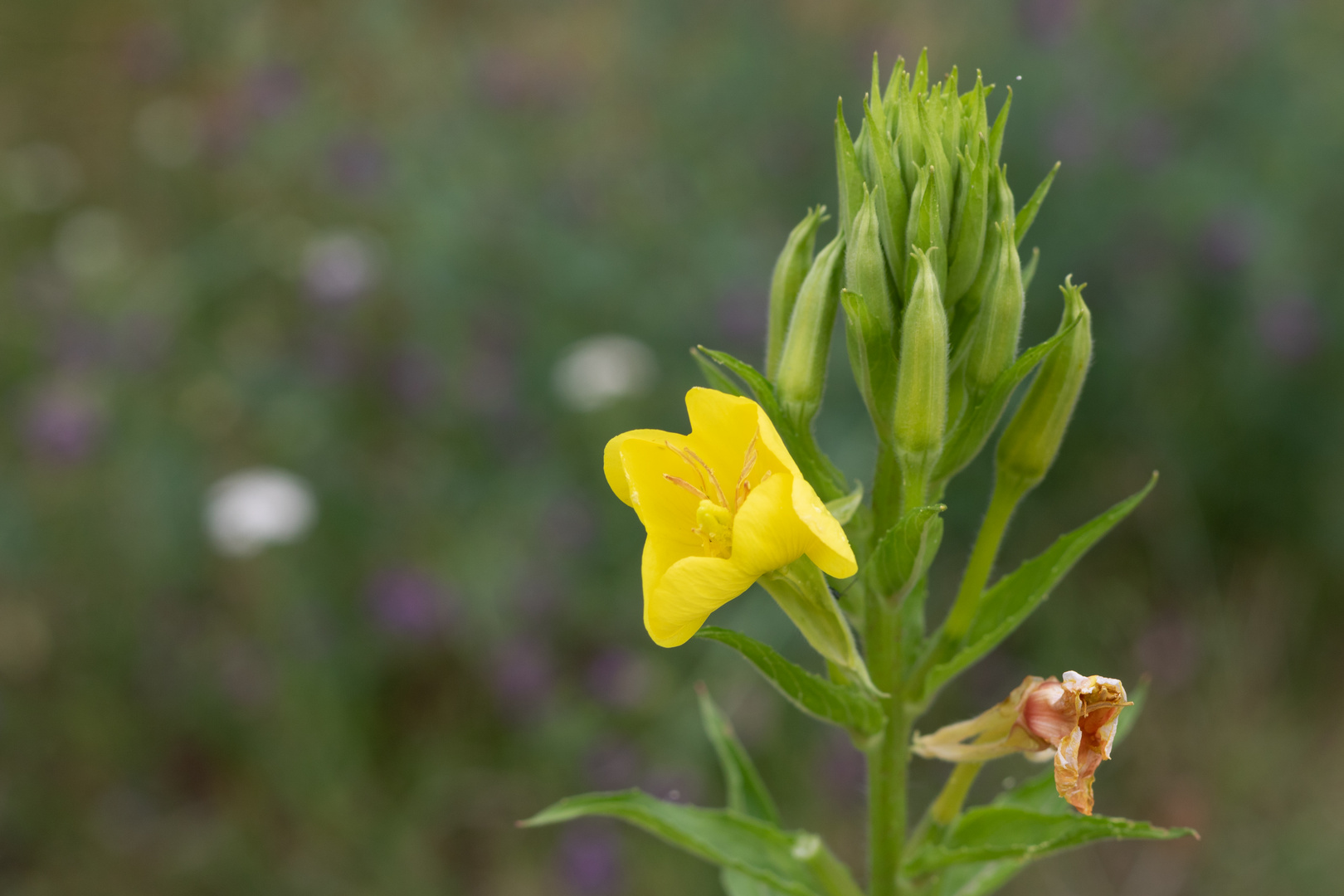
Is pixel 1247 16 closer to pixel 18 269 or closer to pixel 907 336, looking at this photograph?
pixel 907 336

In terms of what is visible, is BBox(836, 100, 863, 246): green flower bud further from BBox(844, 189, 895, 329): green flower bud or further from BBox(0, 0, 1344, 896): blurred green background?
BBox(0, 0, 1344, 896): blurred green background

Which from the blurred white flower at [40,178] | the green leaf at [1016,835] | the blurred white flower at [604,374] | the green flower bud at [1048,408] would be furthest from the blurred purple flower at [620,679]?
the blurred white flower at [40,178]

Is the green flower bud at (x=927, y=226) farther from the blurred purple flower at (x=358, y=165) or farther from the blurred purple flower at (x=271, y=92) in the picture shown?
the blurred purple flower at (x=271, y=92)

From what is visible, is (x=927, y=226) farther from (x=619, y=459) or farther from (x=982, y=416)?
(x=619, y=459)

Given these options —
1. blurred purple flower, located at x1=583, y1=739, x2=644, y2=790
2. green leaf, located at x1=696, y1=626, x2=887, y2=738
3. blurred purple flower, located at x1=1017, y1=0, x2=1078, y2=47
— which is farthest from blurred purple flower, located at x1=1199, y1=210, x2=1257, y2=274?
green leaf, located at x1=696, y1=626, x2=887, y2=738

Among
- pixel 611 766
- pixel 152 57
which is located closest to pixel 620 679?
pixel 611 766

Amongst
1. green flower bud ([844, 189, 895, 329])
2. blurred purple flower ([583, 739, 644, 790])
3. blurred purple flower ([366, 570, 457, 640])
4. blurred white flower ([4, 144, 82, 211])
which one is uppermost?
green flower bud ([844, 189, 895, 329])
